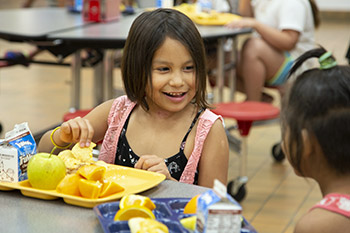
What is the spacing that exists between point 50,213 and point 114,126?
2.15ft

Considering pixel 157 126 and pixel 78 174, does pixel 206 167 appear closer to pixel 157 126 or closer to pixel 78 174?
pixel 157 126

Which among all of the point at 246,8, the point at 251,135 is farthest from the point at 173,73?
the point at 251,135

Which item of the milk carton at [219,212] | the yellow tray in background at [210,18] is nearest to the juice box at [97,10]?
the yellow tray in background at [210,18]

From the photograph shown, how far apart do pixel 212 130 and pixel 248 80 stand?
2310 mm

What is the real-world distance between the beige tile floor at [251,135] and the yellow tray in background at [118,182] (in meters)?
0.40

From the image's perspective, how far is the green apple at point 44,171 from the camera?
Result: 1.45 meters

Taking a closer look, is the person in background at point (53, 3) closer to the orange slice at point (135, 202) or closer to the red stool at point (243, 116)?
the red stool at point (243, 116)

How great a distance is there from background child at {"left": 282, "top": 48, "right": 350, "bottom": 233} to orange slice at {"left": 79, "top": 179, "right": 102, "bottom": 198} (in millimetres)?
421

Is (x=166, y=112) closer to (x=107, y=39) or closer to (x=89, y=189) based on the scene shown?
(x=89, y=189)

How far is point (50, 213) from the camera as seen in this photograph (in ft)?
4.42

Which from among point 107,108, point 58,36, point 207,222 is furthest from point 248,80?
point 207,222

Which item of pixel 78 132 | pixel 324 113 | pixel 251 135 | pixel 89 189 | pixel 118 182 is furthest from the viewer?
pixel 251 135

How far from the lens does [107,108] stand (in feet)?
6.56

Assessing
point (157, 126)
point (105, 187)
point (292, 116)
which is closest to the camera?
point (292, 116)
